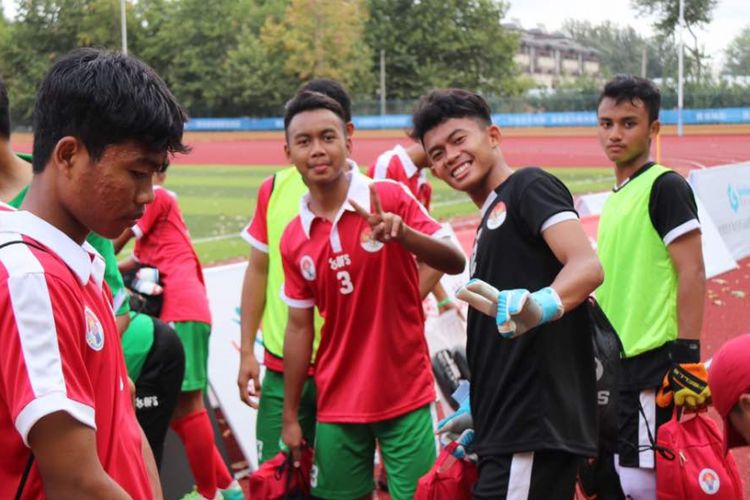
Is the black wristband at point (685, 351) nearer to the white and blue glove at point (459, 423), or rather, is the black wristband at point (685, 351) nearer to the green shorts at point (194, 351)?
the white and blue glove at point (459, 423)

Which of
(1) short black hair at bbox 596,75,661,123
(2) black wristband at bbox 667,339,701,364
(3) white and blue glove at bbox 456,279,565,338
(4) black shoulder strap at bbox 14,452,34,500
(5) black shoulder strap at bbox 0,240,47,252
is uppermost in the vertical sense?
(1) short black hair at bbox 596,75,661,123

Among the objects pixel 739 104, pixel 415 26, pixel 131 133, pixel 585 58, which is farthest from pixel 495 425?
pixel 585 58

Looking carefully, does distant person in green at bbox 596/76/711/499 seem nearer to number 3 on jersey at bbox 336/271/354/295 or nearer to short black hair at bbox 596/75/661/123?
short black hair at bbox 596/75/661/123

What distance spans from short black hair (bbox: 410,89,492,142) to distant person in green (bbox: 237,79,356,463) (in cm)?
123

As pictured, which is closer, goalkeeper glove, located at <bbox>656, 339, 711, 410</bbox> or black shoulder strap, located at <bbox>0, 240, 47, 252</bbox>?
black shoulder strap, located at <bbox>0, 240, 47, 252</bbox>

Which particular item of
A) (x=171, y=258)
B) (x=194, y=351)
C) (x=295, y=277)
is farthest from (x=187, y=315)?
(x=295, y=277)

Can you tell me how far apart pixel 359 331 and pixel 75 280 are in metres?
2.16

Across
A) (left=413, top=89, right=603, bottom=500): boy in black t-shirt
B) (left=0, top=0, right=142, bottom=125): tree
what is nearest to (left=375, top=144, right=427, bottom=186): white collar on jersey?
(left=413, top=89, right=603, bottom=500): boy in black t-shirt

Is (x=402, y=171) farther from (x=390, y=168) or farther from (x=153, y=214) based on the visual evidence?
(x=153, y=214)

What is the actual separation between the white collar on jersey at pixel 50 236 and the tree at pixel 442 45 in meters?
61.6

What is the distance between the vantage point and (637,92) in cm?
467

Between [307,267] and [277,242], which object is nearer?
[307,267]

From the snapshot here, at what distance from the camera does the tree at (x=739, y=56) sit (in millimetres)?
40188

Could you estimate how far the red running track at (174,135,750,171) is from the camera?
90.1ft
